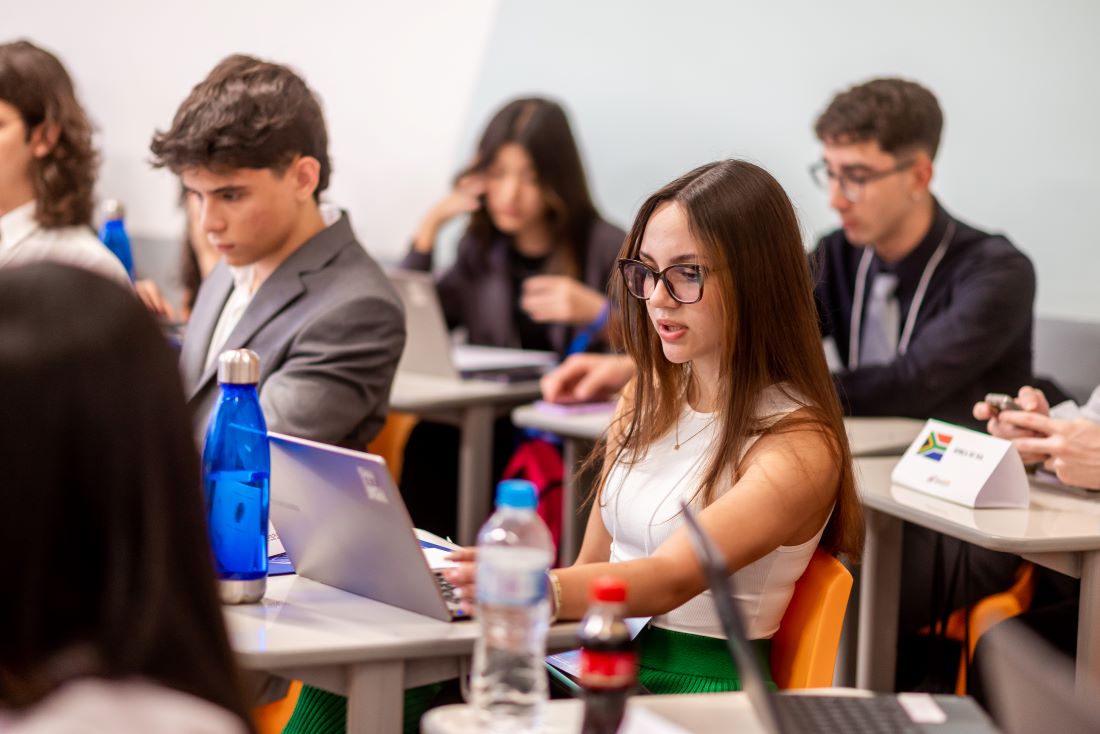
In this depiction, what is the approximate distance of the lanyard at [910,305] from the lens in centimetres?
324

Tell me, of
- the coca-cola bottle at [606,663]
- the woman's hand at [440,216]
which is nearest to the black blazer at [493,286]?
the woman's hand at [440,216]

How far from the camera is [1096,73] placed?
3.50 meters

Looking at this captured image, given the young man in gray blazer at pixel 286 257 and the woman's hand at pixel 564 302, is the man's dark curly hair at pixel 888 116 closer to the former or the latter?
the woman's hand at pixel 564 302

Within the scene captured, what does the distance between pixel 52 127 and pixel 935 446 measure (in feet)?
7.29

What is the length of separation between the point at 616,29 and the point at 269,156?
252 centimetres

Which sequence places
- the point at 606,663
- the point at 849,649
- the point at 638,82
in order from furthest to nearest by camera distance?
the point at 638,82 < the point at 849,649 < the point at 606,663

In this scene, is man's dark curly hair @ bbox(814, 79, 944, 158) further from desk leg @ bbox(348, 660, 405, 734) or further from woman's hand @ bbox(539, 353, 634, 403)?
desk leg @ bbox(348, 660, 405, 734)

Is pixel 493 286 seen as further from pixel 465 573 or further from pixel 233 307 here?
pixel 465 573

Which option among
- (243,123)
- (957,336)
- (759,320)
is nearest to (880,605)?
(957,336)

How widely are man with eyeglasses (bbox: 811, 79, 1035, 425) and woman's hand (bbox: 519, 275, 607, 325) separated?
30.6 inches

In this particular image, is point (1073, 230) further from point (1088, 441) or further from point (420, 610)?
point (420, 610)

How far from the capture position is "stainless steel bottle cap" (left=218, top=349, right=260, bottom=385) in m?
1.71

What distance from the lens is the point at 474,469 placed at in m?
3.73

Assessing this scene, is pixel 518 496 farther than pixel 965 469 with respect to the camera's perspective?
No
